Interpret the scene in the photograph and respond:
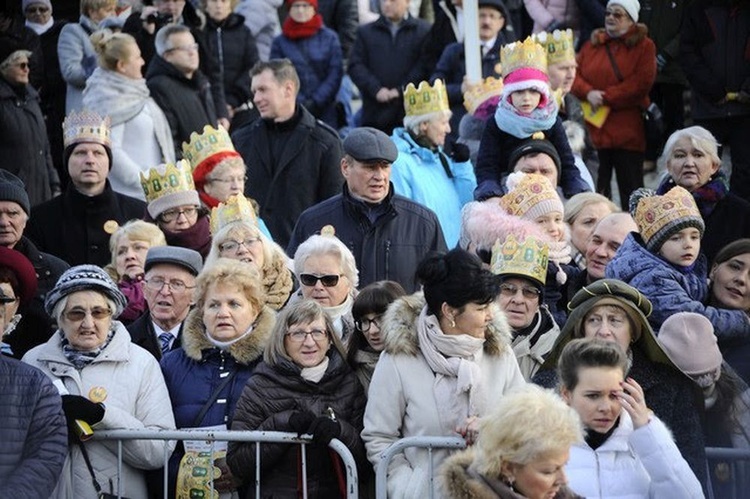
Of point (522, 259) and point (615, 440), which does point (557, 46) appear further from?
point (615, 440)

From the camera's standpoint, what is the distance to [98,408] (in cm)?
911

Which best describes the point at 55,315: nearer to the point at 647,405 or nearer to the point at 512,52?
the point at 647,405

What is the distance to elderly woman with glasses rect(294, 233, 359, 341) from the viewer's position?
10.2 metres

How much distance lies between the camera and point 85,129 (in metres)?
12.7

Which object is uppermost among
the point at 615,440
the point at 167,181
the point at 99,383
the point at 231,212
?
the point at 167,181

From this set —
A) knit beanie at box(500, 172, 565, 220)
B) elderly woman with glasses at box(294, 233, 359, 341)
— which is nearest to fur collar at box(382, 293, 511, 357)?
elderly woman with glasses at box(294, 233, 359, 341)

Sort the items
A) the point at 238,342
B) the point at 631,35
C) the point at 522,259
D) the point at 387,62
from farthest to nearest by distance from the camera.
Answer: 1. the point at 387,62
2. the point at 631,35
3. the point at 522,259
4. the point at 238,342

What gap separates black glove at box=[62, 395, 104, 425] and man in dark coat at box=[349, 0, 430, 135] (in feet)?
26.0

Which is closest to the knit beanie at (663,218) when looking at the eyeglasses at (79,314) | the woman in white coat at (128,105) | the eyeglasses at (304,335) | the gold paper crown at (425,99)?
the eyeglasses at (304,335)

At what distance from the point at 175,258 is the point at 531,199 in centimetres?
205

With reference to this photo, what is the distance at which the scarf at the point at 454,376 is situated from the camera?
29.1 feet

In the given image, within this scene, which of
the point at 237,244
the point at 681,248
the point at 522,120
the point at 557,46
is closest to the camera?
the point at 681,248

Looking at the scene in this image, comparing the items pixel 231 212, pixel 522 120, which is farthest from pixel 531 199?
pixel 231 212

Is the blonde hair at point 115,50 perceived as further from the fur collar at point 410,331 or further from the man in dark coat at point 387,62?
the fur collar at point 410,331
